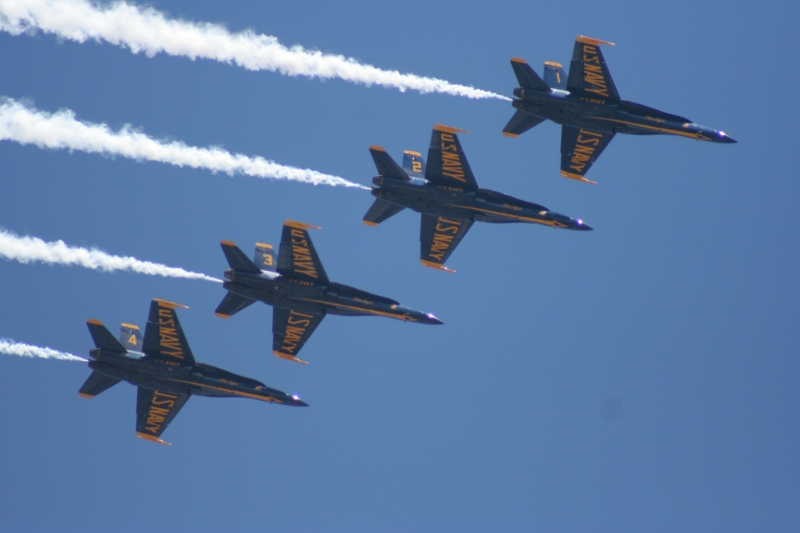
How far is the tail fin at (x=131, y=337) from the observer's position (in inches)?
2894

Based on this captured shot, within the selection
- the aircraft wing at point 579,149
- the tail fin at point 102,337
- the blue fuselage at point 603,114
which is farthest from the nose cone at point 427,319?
the tail fin at point 102,337

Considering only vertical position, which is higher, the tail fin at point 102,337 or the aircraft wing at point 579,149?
the aircraft wing at point 579,149

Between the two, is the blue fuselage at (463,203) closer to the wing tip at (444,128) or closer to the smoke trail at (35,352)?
the wing tip at (444,128)

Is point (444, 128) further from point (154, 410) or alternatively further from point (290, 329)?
point (154, 410)

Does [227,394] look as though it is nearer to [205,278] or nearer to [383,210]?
[205,278]

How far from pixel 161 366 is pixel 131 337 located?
10.1ft

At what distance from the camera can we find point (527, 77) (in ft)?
232

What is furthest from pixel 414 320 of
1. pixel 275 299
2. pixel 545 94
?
pixel 545 94

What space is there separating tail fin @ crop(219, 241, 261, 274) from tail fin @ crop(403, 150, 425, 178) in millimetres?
10730

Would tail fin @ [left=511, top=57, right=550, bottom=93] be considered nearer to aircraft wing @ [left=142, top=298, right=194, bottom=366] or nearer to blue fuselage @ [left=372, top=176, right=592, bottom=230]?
blue fuselage @ [left=372, top=176, right=592, bottom=230]

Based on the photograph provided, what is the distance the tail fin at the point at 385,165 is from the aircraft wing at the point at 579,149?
10563mm

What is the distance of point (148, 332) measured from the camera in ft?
236

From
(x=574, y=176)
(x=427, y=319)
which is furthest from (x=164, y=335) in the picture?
(x=574, y=176)

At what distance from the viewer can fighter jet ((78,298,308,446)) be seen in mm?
71750
